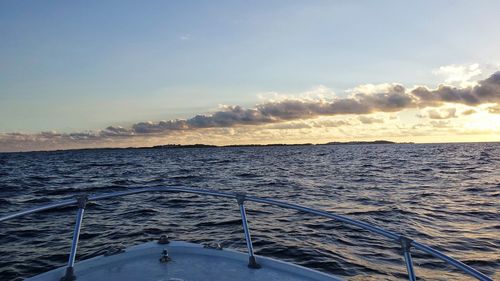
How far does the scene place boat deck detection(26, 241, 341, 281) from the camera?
4.07m

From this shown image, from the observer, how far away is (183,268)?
4328 mm

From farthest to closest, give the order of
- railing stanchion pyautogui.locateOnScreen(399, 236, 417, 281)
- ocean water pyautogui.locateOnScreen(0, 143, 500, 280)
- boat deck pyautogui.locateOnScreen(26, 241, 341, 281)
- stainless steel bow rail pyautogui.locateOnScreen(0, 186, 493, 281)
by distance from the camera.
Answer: ocean water pyautogui.locateOnScreen(0, 143, 500, 280) → boat deck pyautogui.locateOnScreen(26, 241, 341, 281) → railing stanchion pyautogui.locateOnScreen(399, 236, 417, 281) → stainless steel bow rail pyautogui.locateOnScreen(0, 186, 493, 281)

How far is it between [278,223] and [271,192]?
775 cm

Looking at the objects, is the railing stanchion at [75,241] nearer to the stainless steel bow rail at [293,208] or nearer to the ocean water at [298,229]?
the stainless steel bow rail at [293,208]

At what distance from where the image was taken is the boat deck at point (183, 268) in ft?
13.4

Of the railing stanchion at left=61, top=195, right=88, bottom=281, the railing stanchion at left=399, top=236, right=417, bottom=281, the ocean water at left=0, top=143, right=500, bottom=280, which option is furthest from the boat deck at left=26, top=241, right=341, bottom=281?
the ocean water at left=0, top=143, right=500, bottom=280

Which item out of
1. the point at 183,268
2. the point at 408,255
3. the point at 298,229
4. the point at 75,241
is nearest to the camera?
the point at 408,255

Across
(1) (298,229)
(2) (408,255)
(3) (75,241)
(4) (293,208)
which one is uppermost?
(4) (293,208)

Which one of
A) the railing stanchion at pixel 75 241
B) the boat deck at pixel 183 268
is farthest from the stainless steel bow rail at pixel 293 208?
the boat deck at pixel 183 268

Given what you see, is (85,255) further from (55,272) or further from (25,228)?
(55,272)

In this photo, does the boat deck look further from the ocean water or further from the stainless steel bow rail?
the ocean water

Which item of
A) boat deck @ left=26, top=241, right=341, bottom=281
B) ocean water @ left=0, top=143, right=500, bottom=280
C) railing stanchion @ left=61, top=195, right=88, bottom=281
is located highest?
railing stanchion @ left=61, top=195, right=88, bottom=281

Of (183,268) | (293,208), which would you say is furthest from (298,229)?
(293,208)

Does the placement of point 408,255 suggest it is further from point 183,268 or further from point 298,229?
point 298,229
